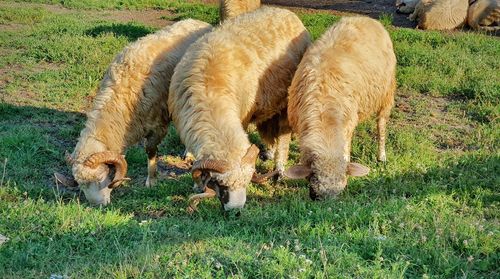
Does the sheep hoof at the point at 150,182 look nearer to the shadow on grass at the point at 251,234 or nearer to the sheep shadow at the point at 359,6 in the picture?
the shadow on grass at the point at 251,234

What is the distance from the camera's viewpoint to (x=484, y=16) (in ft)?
50.7

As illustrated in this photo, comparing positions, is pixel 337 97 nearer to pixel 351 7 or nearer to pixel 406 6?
pixel 406 6

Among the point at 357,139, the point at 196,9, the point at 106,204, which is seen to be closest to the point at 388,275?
the point at 106,204

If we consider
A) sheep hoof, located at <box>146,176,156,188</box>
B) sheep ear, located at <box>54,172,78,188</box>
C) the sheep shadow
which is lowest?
the sheep shadow

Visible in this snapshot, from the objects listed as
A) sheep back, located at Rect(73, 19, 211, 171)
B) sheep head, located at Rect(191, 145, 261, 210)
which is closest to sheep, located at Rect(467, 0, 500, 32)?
sheep back, located at Rect(73, 19, 211, 171)

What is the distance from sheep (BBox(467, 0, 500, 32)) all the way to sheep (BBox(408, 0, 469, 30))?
0.64ft

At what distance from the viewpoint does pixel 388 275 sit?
406cm

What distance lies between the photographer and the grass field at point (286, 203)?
437 centimetres

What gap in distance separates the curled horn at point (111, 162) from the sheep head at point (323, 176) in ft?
6.28

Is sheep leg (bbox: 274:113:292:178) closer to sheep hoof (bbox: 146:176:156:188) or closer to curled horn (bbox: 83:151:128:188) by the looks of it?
sheep hoof (bbox: 146:176:156:188)

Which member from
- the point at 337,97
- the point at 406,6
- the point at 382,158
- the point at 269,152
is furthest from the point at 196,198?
the point at 406,6

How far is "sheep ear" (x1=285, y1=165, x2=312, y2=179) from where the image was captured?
6.19m

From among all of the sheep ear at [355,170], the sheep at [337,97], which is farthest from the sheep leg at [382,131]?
the sheep ear at [355,170]

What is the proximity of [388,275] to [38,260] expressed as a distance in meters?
2.56
